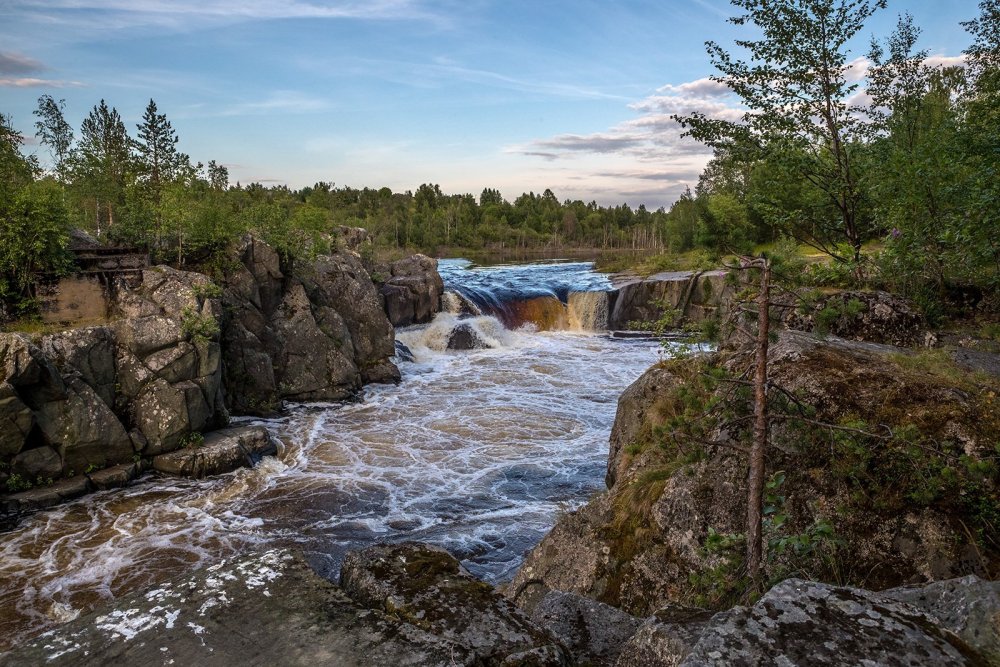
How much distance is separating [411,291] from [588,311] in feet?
32.9

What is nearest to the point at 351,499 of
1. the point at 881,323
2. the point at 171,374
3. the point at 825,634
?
the point at 171,374

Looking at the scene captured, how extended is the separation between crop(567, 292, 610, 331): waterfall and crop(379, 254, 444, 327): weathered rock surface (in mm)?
7607

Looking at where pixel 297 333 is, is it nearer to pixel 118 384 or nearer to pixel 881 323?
pixel 118 384

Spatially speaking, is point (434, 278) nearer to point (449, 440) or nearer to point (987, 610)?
point (449, 440)

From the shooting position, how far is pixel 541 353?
89.8ft

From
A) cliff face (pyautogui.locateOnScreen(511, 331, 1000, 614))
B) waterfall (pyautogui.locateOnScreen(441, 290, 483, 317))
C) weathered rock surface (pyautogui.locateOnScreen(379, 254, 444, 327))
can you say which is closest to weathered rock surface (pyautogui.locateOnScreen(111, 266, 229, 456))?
cliff face (pyautogui.locateOnScreen(511, 331, 1000, 614))

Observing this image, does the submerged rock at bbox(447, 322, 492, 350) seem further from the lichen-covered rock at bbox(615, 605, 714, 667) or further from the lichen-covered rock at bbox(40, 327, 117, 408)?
the lichen-covered rock at bbox(615, 605, 714, 667)

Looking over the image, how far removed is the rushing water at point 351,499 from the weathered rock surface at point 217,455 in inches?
13.9

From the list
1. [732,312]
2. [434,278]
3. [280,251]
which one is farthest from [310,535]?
[434,278]

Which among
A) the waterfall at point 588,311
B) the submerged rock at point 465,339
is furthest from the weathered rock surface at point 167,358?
the waterfall at point 588,311

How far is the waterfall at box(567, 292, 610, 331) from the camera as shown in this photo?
32.2 meters

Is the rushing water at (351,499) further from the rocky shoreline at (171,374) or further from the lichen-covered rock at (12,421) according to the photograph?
the lichen-covered rock at (12,421)

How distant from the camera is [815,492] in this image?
450cm

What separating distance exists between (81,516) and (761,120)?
1510cm
